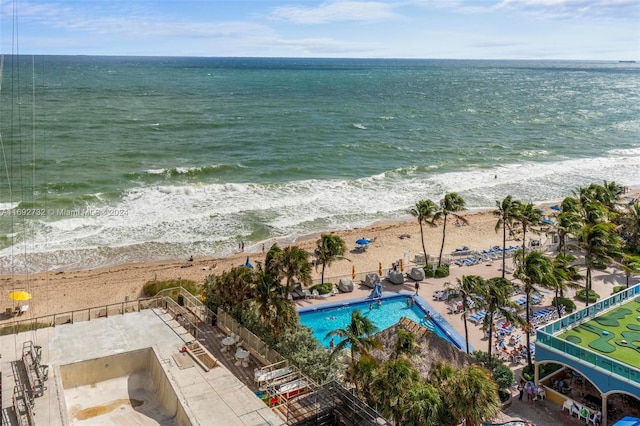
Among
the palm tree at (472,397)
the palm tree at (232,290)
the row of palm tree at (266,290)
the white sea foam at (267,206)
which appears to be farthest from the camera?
the white sea foam at (267,206)

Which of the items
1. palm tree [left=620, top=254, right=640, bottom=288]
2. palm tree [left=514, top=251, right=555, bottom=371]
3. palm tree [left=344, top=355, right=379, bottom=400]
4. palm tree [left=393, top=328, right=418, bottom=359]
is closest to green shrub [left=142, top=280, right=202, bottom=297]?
palm tree [left=344, top=355, right=379, bottom=400]

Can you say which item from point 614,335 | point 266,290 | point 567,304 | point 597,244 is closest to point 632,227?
point 567,304

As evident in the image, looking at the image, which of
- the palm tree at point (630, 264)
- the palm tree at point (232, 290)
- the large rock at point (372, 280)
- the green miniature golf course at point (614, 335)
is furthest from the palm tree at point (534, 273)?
the palm tree at point (232, 290)

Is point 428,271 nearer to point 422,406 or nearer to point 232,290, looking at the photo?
point 232,290

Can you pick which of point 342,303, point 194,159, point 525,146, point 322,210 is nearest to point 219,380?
point 342,303

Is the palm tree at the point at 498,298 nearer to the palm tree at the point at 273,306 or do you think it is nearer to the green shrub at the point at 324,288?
the palm tree at the point at 273,306

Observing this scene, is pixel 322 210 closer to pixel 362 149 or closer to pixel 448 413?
pixel 362 149
